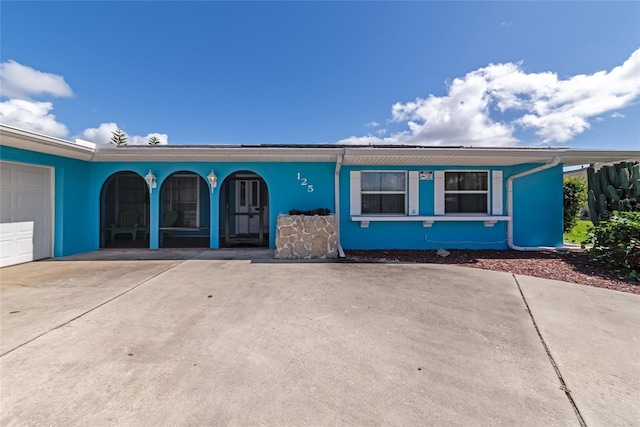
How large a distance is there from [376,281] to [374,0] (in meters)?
7.16

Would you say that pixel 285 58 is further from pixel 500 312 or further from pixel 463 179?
pixel 500 312

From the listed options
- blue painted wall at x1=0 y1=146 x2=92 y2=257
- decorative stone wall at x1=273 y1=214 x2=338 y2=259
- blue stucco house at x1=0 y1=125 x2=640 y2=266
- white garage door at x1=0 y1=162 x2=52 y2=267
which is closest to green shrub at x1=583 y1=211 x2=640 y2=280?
blue stucco house at x1=0 y1=125 x2=640 y2=266

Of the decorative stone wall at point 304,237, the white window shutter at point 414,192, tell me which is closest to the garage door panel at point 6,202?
the decorative stone wall at point 304,237

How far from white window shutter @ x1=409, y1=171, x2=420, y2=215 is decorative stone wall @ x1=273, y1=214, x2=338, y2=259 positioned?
243cm

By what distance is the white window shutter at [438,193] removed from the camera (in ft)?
23.7

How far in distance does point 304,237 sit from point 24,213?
6.32 metres

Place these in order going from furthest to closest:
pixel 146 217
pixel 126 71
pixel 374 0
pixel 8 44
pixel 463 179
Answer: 1. pixel 146 217
2. pixel 126 71
3. pixel 463 179
4. pixel 374 0
5. pixel 8 44

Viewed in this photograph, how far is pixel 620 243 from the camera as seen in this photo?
5.02 m

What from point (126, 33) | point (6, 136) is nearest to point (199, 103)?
point (126, 33)

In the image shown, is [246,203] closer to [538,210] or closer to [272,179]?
[272,179]

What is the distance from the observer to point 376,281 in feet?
15.1

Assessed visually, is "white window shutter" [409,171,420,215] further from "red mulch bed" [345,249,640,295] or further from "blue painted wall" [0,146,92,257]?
"blue painted wall" [0,146,92,257]

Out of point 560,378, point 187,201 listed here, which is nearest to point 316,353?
point 560,378

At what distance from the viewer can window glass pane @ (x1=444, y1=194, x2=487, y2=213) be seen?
7413mm
